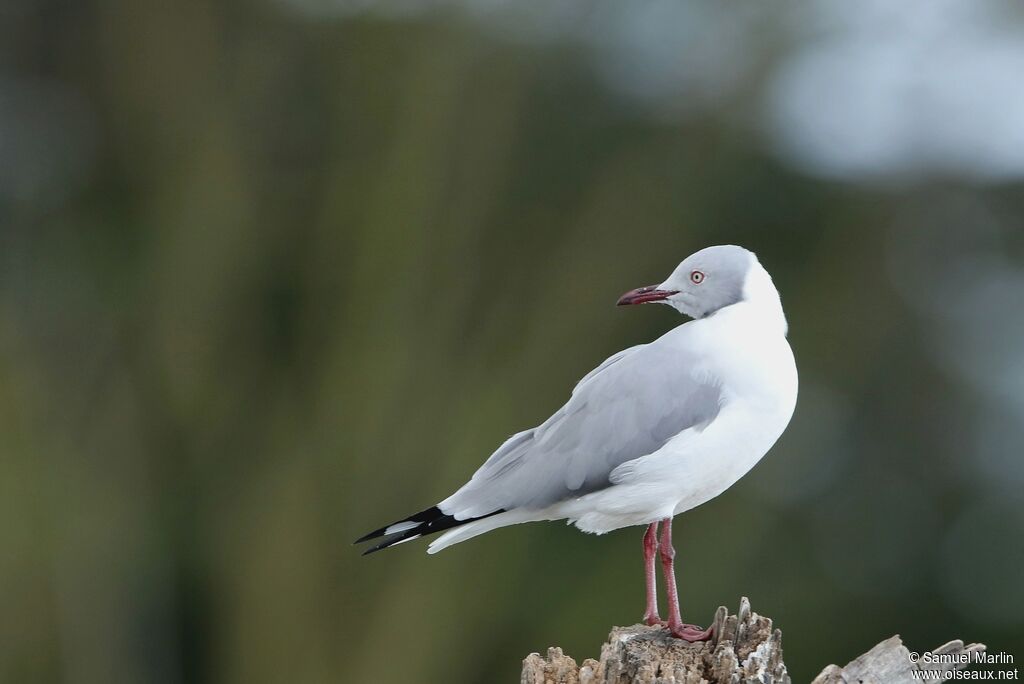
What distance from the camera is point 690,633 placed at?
11.8ft

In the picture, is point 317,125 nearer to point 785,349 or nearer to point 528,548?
point 528,548

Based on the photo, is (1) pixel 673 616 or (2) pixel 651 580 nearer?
(1) pixel 673 616

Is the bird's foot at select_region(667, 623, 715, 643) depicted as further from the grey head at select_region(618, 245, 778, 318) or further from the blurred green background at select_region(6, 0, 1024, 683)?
the blurred green background at select_region(6, 0, 1024, 683)

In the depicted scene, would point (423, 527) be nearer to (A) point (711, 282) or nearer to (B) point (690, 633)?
(B) point (690, 633)

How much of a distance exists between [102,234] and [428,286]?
2074 mm

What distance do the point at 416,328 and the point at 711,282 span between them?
363 centimetres

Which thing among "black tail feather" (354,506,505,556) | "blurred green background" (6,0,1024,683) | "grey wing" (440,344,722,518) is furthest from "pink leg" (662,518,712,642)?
"blurred green background" (6,0,1024,683)

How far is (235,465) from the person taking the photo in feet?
24.1

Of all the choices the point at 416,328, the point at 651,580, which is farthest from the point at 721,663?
the point at 416,328

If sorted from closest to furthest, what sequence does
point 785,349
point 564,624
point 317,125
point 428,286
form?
1. point 785,349
2. point 564,624
3. point 428,286
4. point 317,125

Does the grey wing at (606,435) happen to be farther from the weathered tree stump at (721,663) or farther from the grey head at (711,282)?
the weathered tree stump at (721,663)

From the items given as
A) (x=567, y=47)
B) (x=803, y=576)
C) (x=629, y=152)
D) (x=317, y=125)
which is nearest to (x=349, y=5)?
(x=317, y=125)

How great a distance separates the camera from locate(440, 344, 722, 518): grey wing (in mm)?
3627

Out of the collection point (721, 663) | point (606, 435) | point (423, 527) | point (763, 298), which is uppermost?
point (763, 298)
